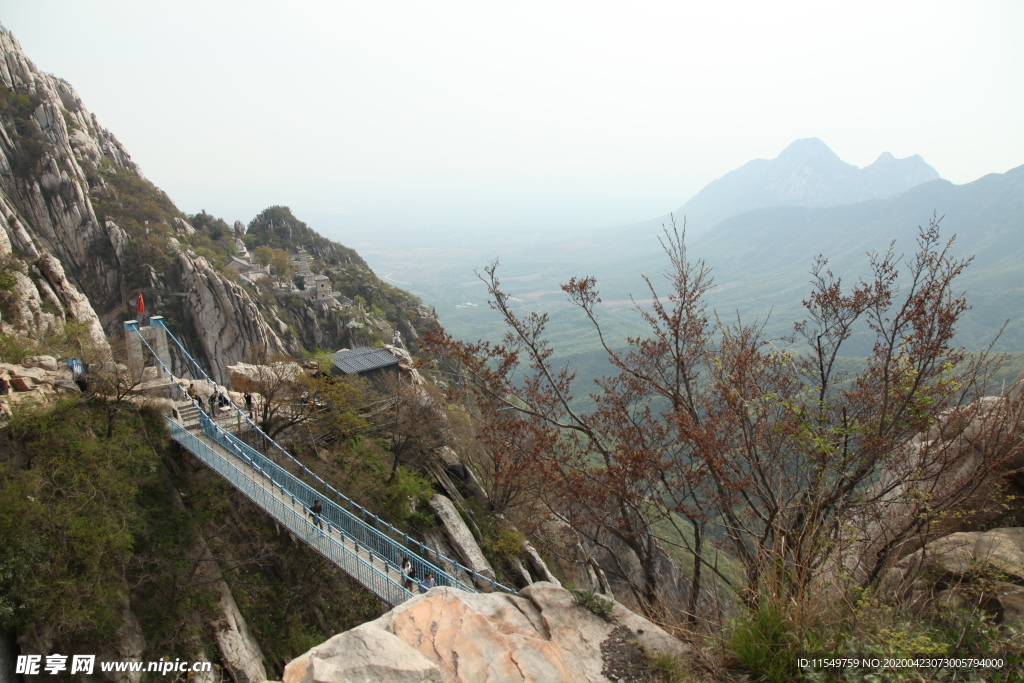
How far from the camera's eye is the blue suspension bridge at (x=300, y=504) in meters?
11.8

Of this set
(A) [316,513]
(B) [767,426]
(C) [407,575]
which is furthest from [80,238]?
(B) [767,426]

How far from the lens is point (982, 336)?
271 feet

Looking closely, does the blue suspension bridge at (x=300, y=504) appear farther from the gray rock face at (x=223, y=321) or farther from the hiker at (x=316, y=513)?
the gray rock face at (x=223, y=321)

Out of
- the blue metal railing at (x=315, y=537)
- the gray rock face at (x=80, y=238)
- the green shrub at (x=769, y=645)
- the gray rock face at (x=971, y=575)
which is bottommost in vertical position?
the blue metal railing at (x=315, y=537)

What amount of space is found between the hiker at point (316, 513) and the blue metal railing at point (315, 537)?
0.48 feet

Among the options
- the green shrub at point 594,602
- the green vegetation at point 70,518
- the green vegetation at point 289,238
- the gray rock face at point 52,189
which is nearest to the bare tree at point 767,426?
the green shrub at point 594,602

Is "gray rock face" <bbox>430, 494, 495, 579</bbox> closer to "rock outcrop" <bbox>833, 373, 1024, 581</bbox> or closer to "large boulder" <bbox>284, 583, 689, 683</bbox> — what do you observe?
"rock outcrop" <bbox>833, 373, 1024, 581</bbox>

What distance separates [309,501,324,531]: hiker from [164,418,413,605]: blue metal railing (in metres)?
0.15

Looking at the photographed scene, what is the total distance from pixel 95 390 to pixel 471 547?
11.4m

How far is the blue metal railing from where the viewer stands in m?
11.6

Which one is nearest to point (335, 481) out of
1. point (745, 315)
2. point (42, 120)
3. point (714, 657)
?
point (714, 657)

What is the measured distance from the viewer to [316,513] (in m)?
12.5

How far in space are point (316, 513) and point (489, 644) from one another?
29.8ft

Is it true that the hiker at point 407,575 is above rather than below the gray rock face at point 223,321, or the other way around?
below
